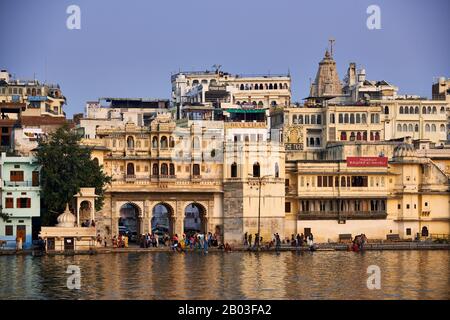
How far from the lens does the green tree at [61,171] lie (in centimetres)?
8575

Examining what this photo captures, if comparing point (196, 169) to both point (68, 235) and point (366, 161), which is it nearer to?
point (366, 161)

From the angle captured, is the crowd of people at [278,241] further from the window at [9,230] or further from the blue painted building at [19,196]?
the window at [9,230]

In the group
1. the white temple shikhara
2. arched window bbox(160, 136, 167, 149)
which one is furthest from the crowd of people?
the white temple shikhara

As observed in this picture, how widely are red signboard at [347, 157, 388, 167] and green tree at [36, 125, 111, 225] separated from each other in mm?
19660

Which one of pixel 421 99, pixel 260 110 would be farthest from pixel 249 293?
pixel 421 99

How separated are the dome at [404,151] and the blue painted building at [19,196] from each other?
2705cm

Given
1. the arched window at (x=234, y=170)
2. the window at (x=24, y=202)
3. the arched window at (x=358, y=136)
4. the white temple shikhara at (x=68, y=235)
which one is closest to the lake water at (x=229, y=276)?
the white temple shikhara at (x=68, y=235)

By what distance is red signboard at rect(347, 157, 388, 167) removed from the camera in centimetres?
9681

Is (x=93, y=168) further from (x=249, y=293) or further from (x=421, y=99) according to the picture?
(x=421, y=99)

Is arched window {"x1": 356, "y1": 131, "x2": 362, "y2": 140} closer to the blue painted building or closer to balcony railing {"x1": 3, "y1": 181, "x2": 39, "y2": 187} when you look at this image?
the blue painted building

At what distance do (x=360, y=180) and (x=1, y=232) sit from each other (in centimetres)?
2621

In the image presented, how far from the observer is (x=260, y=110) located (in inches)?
4131

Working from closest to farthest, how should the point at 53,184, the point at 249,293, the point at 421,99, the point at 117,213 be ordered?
the point at 249,293 < the point at 53,184 < the point at 117,213 < the point at 421,99
